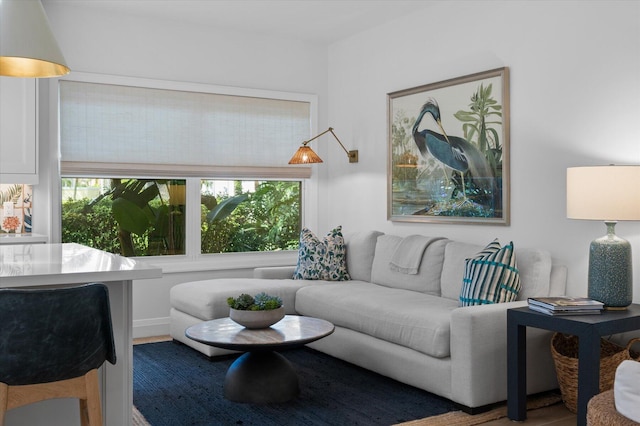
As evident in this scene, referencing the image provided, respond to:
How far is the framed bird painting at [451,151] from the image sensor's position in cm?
456

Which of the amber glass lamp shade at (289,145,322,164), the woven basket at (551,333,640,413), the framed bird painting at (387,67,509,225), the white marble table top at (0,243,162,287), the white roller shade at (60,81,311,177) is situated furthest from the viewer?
the amber glass lamp shade at (289,145,322,164)

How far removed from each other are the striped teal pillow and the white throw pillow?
1915 mm

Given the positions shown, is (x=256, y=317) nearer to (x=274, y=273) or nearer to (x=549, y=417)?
(x=549, y=417)

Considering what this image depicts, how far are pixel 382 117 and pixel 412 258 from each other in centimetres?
152

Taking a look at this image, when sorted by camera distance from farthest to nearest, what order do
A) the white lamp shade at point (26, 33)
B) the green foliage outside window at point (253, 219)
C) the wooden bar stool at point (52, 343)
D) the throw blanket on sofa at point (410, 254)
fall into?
1. the green foliage outside window at point (253, 219)
2. the throw blanket on sofa at point (410, 254)
3. the white lamp shade at point (26, 33)
4. the wooden bar stool at point (52, 343)

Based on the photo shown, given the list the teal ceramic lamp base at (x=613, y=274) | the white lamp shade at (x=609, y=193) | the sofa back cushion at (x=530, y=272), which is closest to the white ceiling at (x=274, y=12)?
the sofa back cushion at (x=530, y=272)

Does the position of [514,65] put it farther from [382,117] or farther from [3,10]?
[3,10]

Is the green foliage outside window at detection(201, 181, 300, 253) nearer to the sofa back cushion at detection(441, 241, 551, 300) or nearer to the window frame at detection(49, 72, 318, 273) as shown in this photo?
the window frame at detection(49, 72, 318, 273)

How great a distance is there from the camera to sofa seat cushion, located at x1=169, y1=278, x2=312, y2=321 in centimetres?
460

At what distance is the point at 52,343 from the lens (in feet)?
6.87

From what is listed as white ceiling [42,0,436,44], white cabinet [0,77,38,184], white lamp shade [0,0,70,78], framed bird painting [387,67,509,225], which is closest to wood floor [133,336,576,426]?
framed bird painting [387,67,509,225]

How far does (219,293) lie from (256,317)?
3.19 feet

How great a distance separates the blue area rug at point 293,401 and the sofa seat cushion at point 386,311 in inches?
11.2

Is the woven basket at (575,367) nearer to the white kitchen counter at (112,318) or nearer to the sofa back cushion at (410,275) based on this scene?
the sofa back cushion at (410,275)
